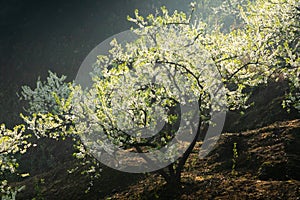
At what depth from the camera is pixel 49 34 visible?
54656 millimetres

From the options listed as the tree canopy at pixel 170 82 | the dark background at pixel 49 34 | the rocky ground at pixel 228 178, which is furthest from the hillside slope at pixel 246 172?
the dark background at pixel 49 34

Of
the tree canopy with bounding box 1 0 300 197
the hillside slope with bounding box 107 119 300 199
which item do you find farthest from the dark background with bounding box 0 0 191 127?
the hillside slope with bounding box 107 119 300 199

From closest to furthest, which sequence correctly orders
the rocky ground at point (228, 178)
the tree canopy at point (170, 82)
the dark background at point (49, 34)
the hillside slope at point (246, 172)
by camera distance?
the tree canopy at point (170, 82) → the hillside slope at point (246, 172) → the rocky ground at point (228, 178) → the dark background at point (49, 34)

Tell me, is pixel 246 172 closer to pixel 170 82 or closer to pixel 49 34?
pixel 170 82

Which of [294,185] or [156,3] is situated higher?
[156,3]

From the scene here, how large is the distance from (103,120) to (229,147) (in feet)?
26.0

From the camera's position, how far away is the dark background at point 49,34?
46.7m

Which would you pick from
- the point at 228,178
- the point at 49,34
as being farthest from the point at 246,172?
the point at 49,34

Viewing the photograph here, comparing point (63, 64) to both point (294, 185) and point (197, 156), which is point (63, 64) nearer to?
point (197, 156)

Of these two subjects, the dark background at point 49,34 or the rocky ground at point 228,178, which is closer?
the rocky ground at point 228,178

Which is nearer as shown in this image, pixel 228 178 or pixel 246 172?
pixel 228 178

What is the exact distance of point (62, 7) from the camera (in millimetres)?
51031

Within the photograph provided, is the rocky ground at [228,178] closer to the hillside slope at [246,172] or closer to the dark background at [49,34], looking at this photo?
the hillside slope at [246,172]

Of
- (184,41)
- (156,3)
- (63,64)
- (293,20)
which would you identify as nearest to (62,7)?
(63,64)
